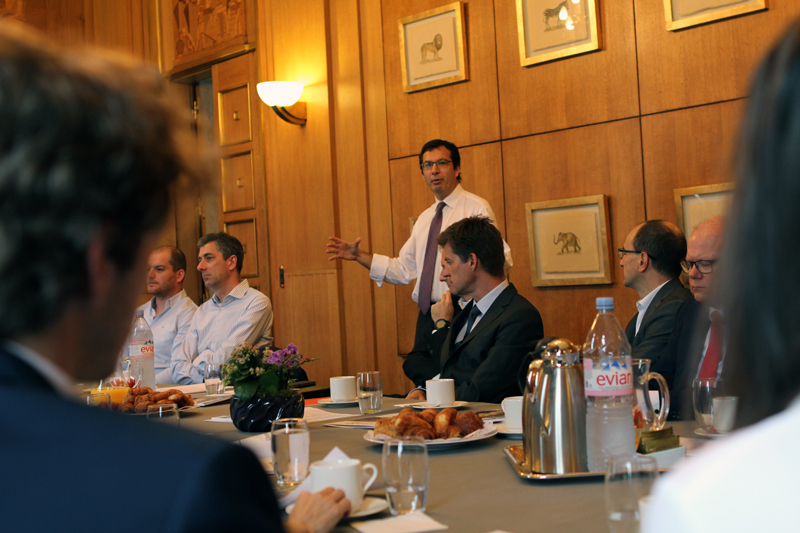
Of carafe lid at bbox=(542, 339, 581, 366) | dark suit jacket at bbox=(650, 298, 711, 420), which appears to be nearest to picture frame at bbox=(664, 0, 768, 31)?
dark suit jacket at bbox=(650, 298, 711, 420)

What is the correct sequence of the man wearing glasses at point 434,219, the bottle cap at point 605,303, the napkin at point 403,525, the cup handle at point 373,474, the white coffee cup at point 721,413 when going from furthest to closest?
Result: 1. the man wearing glasses at point 434,219
2. the white coffee cup at point 721,413
3. the bottle cap at point 605,303
4. the cup handle at point 373,474
5. the napkin at point 403,525

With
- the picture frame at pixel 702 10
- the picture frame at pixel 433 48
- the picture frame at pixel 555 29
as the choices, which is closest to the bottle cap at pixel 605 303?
the picture frame at pixel 702 10

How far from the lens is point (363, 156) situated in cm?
544

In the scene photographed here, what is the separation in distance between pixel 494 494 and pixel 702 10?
330cm

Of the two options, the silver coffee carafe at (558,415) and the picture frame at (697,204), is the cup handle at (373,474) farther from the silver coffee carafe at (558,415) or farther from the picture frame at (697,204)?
the picture frame at (697,204)

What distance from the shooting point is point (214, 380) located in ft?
9.34

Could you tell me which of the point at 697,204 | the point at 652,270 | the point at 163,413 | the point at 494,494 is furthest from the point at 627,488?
the point at 697,204

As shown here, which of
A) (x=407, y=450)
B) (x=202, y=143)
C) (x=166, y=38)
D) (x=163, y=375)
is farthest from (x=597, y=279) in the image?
(x=166, y=38)

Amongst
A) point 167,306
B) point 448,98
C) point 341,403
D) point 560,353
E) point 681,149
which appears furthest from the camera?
point 448,98

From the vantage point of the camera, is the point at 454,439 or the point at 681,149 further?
the point at 681,149

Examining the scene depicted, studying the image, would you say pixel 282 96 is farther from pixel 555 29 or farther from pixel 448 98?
pixel 555 29

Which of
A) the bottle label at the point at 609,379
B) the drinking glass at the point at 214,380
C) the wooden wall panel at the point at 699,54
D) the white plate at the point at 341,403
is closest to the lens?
the bottle label at the point at 609,379

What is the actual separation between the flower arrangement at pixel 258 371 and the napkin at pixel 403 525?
97 centimetres

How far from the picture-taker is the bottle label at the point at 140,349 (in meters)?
3.01
